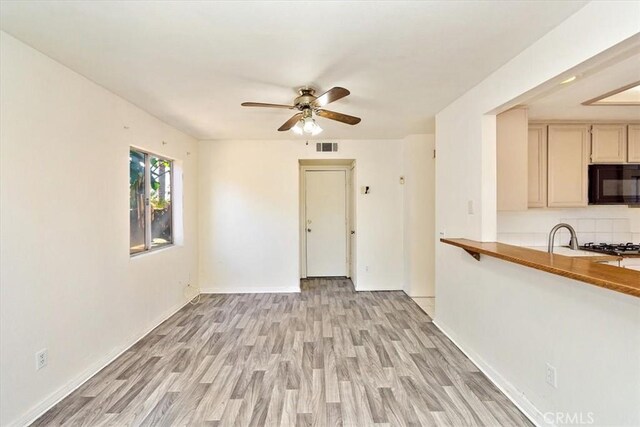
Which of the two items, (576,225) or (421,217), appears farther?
(421,217)

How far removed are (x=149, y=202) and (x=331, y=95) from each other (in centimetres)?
265

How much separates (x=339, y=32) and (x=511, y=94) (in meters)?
1.36

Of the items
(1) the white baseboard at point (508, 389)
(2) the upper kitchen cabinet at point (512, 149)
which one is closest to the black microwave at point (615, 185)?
(2) the upper kitchen cabinet at point (512, 149)

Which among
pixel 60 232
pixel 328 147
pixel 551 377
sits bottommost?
pixel 551 377

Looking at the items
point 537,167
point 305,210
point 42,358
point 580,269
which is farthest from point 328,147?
point 42,358

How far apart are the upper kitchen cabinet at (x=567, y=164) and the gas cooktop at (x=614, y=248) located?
0.55 metres

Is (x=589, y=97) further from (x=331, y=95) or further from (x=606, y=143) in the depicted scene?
(x=331, y=95)

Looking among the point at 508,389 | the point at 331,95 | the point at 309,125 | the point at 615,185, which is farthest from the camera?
the point at 615,185

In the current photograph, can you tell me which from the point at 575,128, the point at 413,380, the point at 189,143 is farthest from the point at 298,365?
the point at 575,128

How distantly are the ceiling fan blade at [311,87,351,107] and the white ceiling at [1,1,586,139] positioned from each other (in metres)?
0.20

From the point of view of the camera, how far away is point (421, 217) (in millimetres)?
4336

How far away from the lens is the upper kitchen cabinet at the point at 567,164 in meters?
3.18

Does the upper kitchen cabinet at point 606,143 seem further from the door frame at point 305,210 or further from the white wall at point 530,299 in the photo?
the door frame at point 305,210

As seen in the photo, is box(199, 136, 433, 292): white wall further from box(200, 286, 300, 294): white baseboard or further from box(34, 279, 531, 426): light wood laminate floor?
box(34, 279, 531, 426): light wood laminate floor
